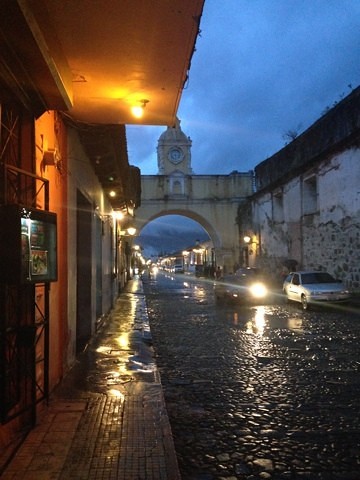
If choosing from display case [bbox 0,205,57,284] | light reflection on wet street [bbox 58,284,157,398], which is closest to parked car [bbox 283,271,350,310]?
light reflection on wet street [bbox 58,284,157,398]

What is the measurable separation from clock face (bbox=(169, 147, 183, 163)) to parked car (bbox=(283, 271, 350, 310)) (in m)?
37.6

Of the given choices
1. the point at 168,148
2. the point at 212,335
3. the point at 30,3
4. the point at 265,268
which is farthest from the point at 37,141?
the point at 168,148

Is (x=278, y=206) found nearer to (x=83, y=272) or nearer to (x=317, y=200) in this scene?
(x=317, y=200)

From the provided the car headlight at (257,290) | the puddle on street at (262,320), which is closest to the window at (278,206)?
the car headlight at (257,290)

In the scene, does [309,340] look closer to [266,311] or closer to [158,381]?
[158,381]

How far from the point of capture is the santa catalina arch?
1679 inches

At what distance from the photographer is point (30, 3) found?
3711 mm

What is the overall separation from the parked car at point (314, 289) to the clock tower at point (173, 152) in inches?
1415

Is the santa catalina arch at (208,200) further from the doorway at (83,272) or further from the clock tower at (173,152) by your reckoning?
the doorway at (83,272)

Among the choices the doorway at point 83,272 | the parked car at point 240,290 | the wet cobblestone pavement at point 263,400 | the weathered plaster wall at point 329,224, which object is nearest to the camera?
the wet cobblestone pavement at point 263,400

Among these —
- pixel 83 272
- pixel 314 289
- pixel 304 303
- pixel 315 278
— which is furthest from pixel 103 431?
pixel 315 278

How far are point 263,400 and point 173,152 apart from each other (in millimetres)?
51406

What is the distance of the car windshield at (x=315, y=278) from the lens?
18016 mm

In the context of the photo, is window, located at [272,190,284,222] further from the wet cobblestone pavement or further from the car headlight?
the wet cobblestone pavement
